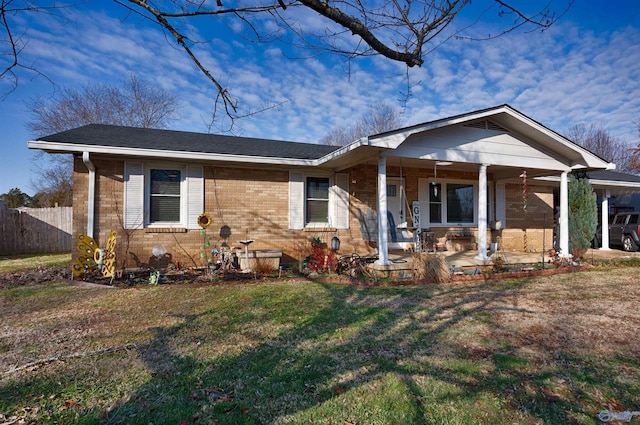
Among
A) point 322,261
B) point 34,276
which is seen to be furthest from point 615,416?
point 34,276

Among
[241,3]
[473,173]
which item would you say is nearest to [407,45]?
[241,3]

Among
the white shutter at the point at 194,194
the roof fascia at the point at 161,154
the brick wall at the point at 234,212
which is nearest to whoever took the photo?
the roof fascia at the point at 161,154

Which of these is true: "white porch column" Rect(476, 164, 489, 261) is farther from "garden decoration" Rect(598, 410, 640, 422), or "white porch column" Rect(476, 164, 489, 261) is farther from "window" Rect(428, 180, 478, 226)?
"garden decoration" Rect(598, 410, 640, 422)

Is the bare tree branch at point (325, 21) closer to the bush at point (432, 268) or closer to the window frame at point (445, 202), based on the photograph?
the bush at point (432, 268)

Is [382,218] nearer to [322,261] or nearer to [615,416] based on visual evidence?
[322,261]

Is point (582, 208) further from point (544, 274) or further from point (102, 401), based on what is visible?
point (102, 401)

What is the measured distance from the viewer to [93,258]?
762cm

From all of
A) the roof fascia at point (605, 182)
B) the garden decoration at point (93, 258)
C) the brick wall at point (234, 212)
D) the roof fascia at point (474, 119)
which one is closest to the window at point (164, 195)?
the brick wall at point (234, 212)

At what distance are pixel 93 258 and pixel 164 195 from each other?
6.92ft

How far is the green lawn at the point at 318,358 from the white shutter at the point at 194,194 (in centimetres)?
289

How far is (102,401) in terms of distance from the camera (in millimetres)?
2684

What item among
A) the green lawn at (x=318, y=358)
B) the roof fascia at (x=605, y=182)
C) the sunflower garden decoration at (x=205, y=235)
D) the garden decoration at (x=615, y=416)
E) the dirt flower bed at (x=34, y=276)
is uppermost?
the roof fascia at (x=605, y=182)

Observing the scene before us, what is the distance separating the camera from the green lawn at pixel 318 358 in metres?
2.57

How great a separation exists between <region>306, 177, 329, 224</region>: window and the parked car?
11.0m
